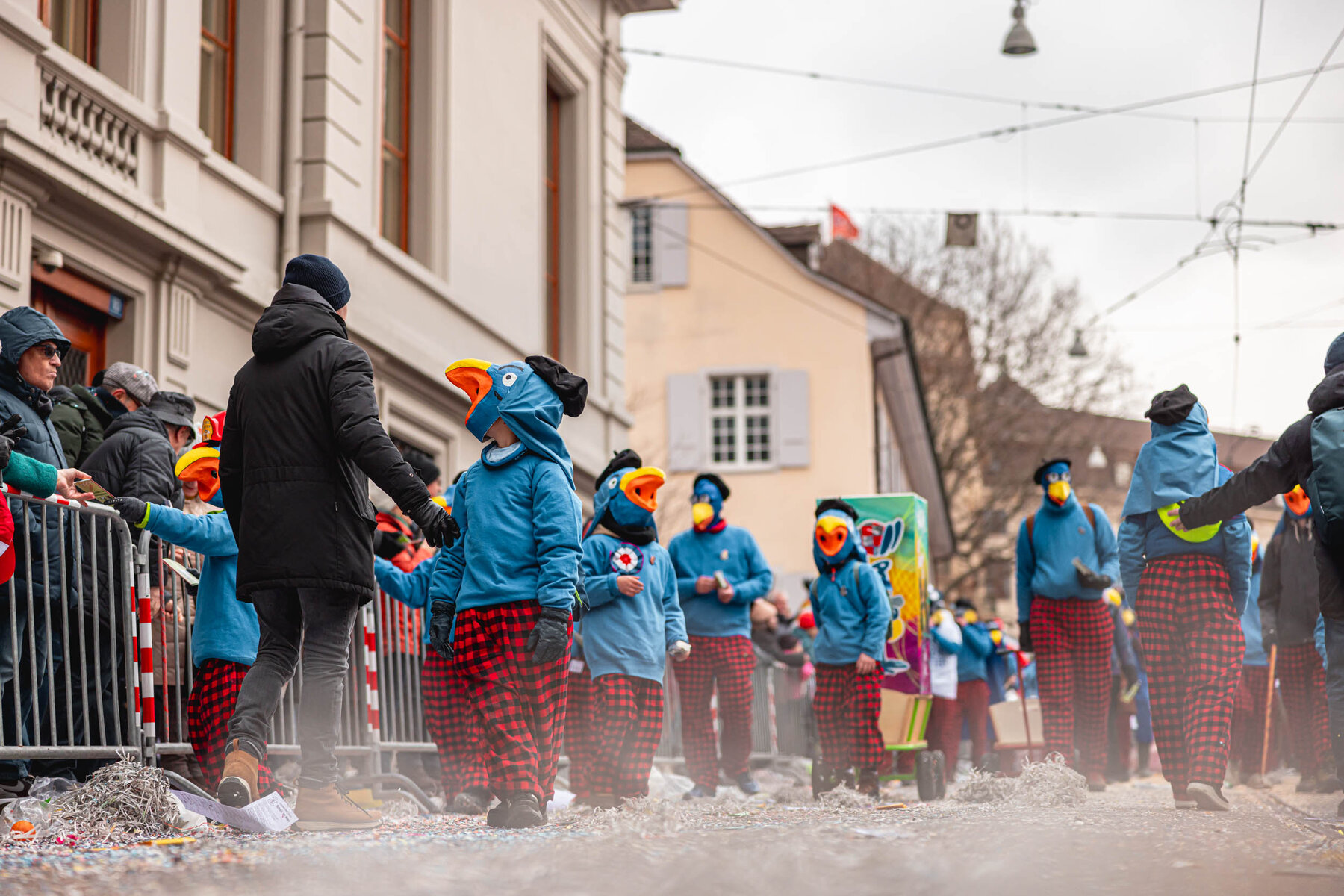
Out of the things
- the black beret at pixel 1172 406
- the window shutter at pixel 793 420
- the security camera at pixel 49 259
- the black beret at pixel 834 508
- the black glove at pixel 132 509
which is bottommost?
the black glove at pixel 132 509

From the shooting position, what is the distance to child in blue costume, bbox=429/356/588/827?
7047 millimetres

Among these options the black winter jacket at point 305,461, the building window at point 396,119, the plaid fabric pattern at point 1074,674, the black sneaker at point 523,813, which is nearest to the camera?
the black winter jacket at point 305,461

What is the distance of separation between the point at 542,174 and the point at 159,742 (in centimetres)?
1466

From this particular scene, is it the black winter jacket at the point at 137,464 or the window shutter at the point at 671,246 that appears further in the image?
the window shutter at the point at 671,246

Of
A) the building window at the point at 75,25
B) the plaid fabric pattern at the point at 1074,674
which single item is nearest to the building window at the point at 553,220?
the building window at the point at 75,25

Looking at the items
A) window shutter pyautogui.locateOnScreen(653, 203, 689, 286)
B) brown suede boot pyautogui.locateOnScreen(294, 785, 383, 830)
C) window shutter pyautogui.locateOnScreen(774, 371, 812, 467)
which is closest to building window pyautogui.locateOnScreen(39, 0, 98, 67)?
brown suede boot pyautogui.locateOnScreen(294, 785, 383, 830)

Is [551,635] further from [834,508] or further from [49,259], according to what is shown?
[49,259]

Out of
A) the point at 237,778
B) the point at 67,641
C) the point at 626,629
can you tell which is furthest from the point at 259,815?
the point at 626,629

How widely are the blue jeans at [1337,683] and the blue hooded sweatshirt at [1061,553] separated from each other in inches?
143

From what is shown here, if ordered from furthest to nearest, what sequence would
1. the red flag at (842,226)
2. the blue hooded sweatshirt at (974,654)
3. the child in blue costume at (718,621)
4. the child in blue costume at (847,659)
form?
the red flag at (842,226)
the blue hooded sweatshirt at (974,654)
the child in blue costume at (718,621)
the child in blue costume at (847,659)

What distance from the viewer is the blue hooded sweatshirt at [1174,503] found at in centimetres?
844

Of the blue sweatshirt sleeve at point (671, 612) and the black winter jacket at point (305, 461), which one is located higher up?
the black winter jacket at point (305, 461)

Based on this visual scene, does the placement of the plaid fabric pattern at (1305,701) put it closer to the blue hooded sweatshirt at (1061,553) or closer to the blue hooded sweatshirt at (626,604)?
the blue hooded sweatshirt at (1061,553)

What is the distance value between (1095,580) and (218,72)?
28.9 feet
